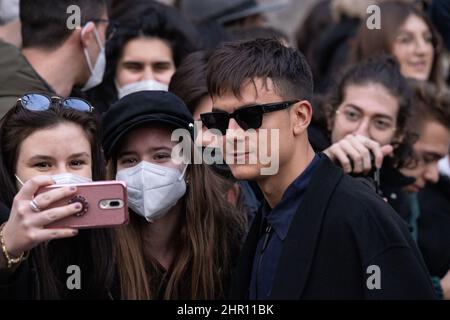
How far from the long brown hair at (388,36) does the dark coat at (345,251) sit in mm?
2904

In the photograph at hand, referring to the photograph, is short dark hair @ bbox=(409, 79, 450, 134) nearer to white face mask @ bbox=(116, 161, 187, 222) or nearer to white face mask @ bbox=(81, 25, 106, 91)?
white face mask @ bbox=(81, 25, 106, 91)

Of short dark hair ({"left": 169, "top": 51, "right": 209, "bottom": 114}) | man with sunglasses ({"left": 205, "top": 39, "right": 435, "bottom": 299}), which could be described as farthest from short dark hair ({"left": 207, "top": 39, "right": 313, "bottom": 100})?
short dark hair ({"left": 169, "top": 51, "right": 209, "bottom": 114})

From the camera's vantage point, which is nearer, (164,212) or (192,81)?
(164,212)

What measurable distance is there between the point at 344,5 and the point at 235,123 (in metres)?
3.88

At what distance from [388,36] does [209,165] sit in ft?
8.02

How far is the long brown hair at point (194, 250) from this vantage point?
3994 millimetres

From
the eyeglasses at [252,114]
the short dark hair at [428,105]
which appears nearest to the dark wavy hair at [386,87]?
the short dark hair at [428,105]

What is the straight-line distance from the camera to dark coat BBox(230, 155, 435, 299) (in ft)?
10.5

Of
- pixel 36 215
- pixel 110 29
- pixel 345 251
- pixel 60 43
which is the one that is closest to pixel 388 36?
pixel 110 29

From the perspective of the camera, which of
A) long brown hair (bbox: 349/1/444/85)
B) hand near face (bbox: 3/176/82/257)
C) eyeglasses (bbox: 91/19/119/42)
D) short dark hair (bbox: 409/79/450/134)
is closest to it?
hand near face (bbox: 3/176/82/257)

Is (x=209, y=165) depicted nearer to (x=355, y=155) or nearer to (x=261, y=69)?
(x=355, y=155)

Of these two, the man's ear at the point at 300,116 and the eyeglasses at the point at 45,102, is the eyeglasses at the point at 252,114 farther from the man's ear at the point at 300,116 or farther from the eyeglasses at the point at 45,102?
the eyeglasses at the point at 45,102

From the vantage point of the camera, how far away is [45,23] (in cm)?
497
